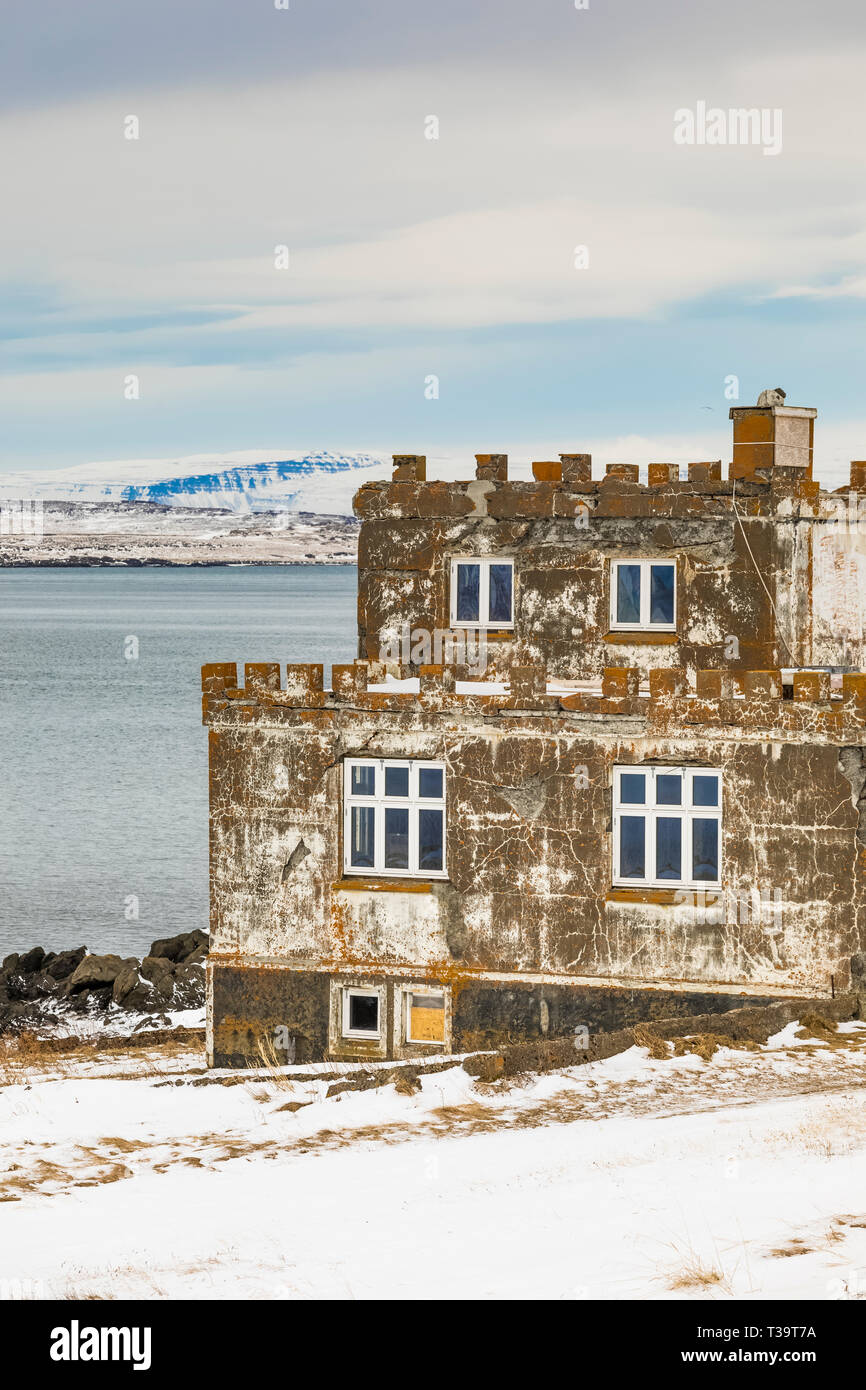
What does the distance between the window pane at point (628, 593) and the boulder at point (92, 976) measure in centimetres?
1444

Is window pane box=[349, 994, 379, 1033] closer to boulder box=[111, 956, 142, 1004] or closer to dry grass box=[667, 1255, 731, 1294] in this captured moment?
dry grass box=[667, 1255, 731, 1294]

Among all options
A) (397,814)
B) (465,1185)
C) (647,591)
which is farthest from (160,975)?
(465,1185)

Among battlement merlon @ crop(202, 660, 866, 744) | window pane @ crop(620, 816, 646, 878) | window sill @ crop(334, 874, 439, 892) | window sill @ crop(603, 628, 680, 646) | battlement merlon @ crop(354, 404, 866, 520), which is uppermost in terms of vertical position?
battlement merlon @ crop(354, 404, 866, 520)

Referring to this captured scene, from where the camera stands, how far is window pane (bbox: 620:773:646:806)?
18.3m

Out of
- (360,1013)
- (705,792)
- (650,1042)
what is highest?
(705,792)

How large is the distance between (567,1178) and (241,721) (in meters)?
8.43

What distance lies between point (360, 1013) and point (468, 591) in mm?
5754

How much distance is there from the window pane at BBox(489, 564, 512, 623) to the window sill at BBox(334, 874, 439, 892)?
13.2 feet

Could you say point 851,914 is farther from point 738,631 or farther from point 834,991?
point 738,631

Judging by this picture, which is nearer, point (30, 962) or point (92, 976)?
point (92, 976)

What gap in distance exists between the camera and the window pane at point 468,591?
2116 centimetres

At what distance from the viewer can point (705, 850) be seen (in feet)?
59.5

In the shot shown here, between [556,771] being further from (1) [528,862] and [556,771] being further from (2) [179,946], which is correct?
(2) [179,946]

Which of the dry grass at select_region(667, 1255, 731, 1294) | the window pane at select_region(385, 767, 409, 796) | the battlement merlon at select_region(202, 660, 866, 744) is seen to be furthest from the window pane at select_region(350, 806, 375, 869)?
the dry grass at select_region(667, 1255, 731, 1294)
